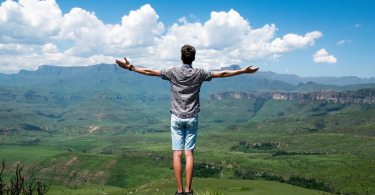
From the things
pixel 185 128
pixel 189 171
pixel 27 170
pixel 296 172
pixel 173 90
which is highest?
pixel 173 90

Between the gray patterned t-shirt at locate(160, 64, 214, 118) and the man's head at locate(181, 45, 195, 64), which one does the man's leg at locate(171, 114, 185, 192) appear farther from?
the man's head at locate(181, 45, 195, 64)

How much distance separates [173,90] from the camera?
7.96 metres

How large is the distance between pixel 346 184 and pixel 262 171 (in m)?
30.4

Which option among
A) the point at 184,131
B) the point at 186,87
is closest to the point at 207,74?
the point at 186,87

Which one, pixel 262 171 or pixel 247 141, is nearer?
pixel 262 171

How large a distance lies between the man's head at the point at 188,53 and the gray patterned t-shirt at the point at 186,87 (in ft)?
0.62

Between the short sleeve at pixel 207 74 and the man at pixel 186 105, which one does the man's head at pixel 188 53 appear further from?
the short sleeve at pixel 207 74

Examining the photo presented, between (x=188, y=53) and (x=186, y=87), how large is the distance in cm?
105

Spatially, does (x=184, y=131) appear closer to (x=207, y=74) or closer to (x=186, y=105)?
(x=186, y=105)

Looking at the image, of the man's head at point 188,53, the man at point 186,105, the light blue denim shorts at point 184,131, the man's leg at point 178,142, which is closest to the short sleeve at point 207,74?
the man at point 186,105

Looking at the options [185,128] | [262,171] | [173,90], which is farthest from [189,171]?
[262,171]

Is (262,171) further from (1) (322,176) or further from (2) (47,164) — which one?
(2) (47,164)

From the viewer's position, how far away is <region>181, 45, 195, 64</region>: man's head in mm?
7781

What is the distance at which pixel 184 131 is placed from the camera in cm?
788
